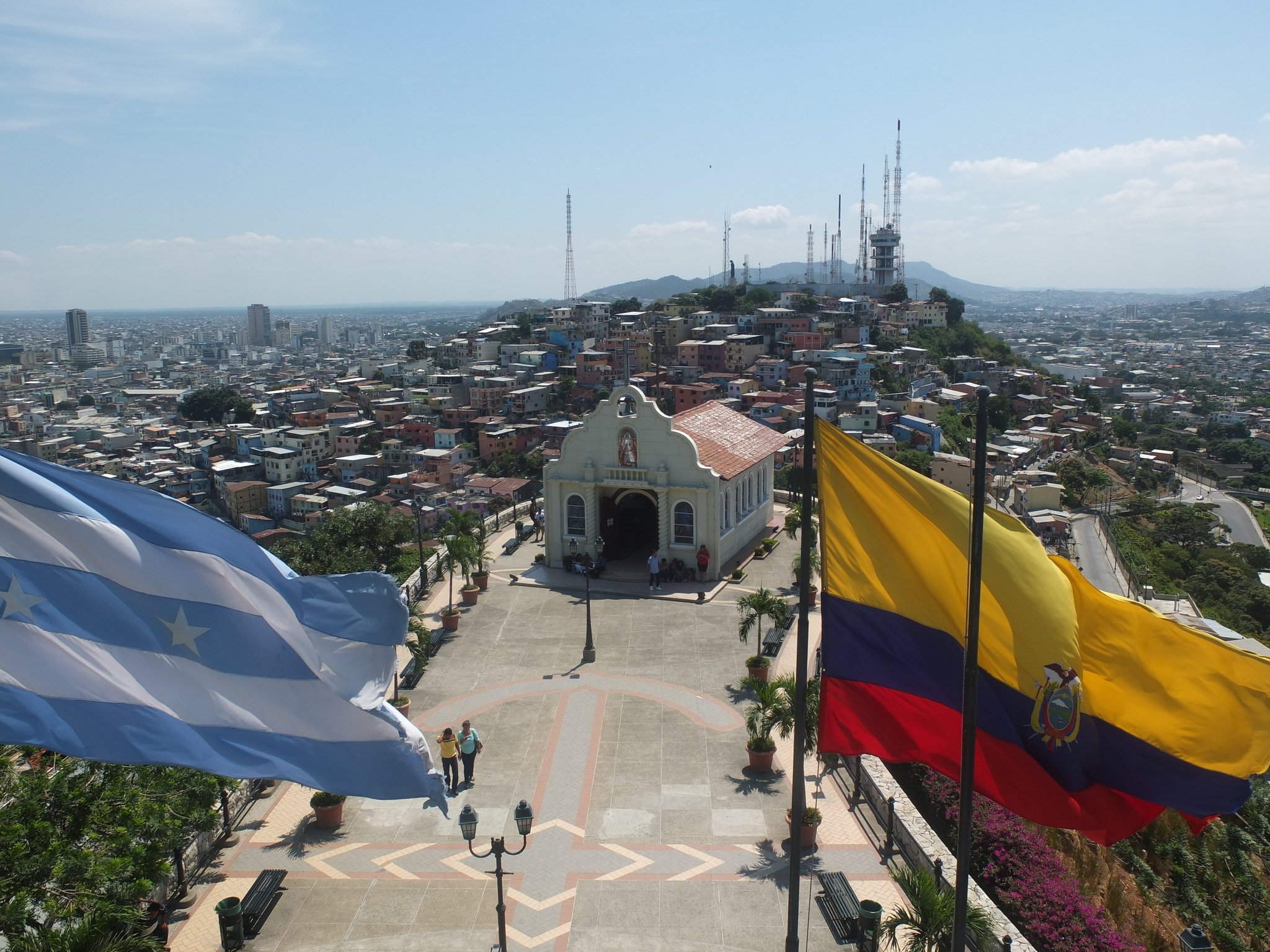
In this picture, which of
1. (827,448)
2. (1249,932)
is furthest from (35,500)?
(1249,932)

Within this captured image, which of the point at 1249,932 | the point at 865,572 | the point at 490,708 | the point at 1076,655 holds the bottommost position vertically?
the point at 1249,932

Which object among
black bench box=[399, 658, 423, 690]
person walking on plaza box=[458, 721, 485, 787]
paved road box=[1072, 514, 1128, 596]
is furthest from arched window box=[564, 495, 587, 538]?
paved road box=[1072, 514, 1128, 596]

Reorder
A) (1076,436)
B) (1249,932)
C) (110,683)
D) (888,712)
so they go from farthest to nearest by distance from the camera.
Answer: (1076,436)
(1249,932)
(888,712)
(110,683)

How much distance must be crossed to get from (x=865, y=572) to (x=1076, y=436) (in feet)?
369

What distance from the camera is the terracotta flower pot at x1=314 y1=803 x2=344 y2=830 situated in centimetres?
1534

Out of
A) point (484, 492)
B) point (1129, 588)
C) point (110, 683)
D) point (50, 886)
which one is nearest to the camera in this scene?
point (110, 683)

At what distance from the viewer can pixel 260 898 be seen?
13.1 meters

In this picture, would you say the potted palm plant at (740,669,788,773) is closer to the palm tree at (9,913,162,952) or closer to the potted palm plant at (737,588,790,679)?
the potted palm plant at (737,588,790,679)

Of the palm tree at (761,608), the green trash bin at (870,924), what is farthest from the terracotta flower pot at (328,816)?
the palm tree at (761,608)

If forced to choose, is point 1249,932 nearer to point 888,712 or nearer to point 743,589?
point 888,712

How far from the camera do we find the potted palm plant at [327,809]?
15.3 metres

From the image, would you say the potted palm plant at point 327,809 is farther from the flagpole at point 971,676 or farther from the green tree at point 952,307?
the green tree at point 952,307

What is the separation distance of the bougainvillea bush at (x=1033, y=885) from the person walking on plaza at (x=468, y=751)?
27.4 feet

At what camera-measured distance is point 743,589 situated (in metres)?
28.3
